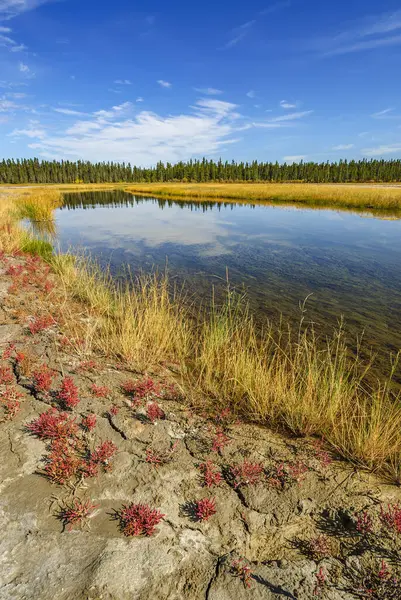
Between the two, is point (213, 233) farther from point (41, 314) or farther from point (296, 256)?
point (41, 314)

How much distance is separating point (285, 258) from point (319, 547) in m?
14.8

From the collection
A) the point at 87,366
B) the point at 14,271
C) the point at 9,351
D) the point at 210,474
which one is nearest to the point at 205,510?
the point at 210,474

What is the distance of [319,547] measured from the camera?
257 centimetres

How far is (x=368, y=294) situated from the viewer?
432 inches

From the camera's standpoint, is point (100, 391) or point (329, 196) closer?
point (100, 391)

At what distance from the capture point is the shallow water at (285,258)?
9633 millimetres

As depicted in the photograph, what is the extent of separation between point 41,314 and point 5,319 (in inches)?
28.7

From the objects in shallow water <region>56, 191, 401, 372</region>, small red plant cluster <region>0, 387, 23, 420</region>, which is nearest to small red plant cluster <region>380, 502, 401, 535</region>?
small red plant cluster <region>0, 387, 23, 420</region>

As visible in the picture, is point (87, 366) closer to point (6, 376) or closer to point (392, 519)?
point (6, 376)

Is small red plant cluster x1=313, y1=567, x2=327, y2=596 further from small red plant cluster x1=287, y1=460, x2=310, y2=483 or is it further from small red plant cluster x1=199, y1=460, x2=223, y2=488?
small red plant cluster x1=199, y1=460, x2=223, y2=488

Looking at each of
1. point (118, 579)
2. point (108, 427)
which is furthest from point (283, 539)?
point (108, 427)

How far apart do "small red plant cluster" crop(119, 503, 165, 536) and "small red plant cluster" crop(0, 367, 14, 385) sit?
8.93ft

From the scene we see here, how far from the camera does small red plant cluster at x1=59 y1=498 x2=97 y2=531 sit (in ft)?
8.79

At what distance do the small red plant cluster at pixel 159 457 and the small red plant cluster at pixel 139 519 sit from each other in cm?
56
